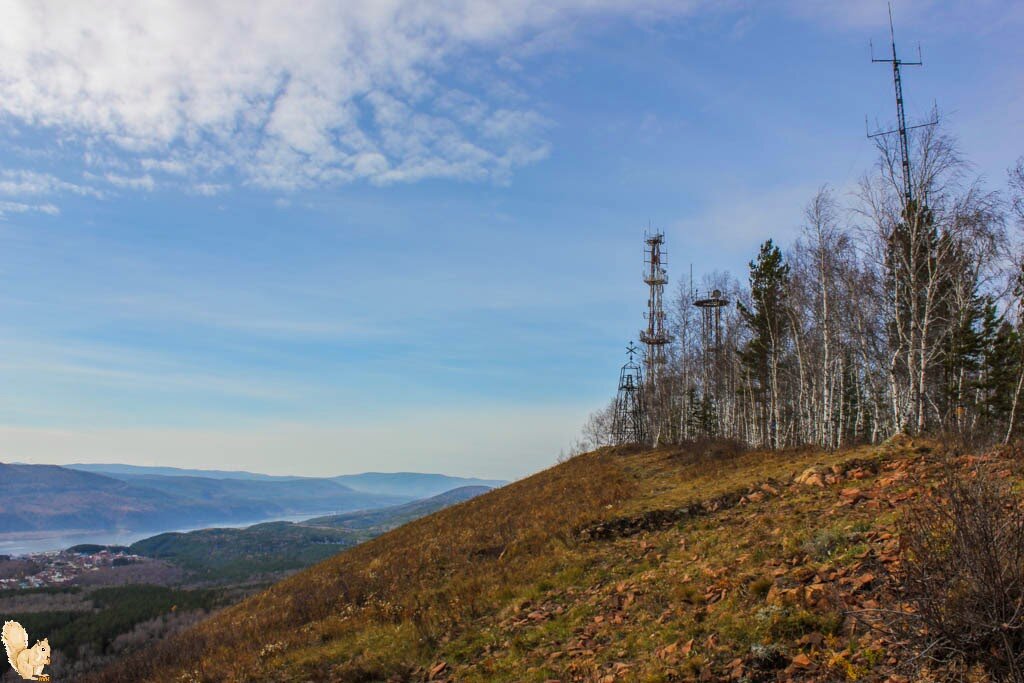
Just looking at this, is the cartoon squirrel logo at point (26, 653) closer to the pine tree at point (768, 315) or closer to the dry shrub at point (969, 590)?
the dry shrub at point (969, 590)

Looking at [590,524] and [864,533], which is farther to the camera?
[590,524]

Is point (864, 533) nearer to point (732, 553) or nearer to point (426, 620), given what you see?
point (732, 553)

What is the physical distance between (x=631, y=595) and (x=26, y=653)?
10223mm

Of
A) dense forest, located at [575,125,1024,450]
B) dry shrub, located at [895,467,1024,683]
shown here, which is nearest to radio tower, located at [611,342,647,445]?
dense forest, located at [575,125,1024,450]

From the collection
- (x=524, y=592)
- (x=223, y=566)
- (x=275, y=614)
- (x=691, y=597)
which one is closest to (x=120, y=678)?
(x=275, y=614)

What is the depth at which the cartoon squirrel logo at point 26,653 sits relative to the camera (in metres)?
1.84

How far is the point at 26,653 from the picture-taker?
6.34ft

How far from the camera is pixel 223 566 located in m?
177

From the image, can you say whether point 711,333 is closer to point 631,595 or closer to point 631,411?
point 631,411

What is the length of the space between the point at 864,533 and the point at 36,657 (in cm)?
1082

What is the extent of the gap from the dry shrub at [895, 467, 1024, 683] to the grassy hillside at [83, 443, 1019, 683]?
67cm

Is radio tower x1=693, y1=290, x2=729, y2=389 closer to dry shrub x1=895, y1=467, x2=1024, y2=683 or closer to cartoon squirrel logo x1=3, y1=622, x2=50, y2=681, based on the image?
dry shrub x1=895, y1=467, x2=1024, y2=683

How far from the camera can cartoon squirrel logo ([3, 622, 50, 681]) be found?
184 cm

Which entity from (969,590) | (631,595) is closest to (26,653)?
(969,590)
